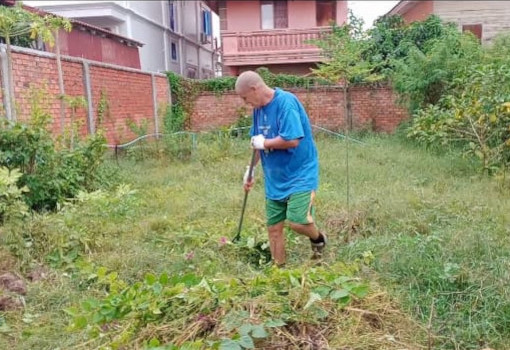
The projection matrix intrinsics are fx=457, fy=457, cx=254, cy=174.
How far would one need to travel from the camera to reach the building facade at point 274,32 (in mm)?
16062

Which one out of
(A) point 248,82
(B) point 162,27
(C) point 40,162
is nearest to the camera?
(A) point 248,82

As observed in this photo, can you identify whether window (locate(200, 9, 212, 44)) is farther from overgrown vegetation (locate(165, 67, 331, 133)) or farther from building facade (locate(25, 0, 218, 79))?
overgrown vegetation (locate(165, 67, 331, 133))

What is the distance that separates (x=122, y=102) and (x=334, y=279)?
26.3 ft

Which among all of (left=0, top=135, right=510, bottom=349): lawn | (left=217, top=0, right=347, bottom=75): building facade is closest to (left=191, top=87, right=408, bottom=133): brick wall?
(left=217, top=0, right=347, bottom=75): building facade

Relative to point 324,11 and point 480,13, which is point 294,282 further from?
point 324,11

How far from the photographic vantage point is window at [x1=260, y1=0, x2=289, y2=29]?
17.7 meters

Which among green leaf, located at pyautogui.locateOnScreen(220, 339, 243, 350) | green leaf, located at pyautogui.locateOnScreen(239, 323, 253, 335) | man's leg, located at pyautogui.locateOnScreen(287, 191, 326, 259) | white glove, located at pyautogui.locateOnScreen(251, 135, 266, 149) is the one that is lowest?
green leaf, located at pyautogui.locateOnScreen(220, 339, 243, 350)

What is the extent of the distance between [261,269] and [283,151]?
86cm

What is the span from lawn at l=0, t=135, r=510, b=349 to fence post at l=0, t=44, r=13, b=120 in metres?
1.53

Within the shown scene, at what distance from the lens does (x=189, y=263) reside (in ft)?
11.1

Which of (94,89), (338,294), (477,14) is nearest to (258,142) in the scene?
(338,294)

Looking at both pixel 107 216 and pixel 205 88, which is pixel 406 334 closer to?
pixel 107 216

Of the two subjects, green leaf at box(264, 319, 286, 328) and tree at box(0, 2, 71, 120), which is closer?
green leaf at box(264, 319, 286, 328)

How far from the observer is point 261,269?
3.29m
